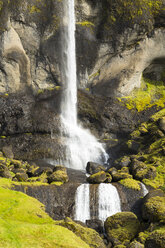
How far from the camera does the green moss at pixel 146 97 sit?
5153cm

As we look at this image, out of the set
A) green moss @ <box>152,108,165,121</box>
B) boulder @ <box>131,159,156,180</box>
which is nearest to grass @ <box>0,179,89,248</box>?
boulder @ <box>131,159,156,180</box>

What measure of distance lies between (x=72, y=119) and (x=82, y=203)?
24197 millimetres

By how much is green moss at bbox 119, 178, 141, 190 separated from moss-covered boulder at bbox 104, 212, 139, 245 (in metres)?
6.03

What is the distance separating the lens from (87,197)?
86.2 ft

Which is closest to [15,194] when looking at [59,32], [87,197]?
[87,197]

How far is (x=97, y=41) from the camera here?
54250mm

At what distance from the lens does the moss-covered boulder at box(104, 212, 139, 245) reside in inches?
787

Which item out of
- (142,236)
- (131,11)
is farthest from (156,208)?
(131,11)

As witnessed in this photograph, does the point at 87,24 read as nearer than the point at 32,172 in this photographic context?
No

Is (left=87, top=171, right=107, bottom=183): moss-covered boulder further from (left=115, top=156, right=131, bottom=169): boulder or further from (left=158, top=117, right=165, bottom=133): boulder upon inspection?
(left=158, top=117, right=165, bottom=133): boulder

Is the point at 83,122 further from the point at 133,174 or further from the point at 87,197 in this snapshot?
the point at 87,197

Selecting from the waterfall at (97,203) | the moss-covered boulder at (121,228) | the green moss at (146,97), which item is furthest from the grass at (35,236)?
the green moss at (146,97)

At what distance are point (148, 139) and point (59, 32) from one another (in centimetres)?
2844

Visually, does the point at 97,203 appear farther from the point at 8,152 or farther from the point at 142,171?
the point at 8,152
